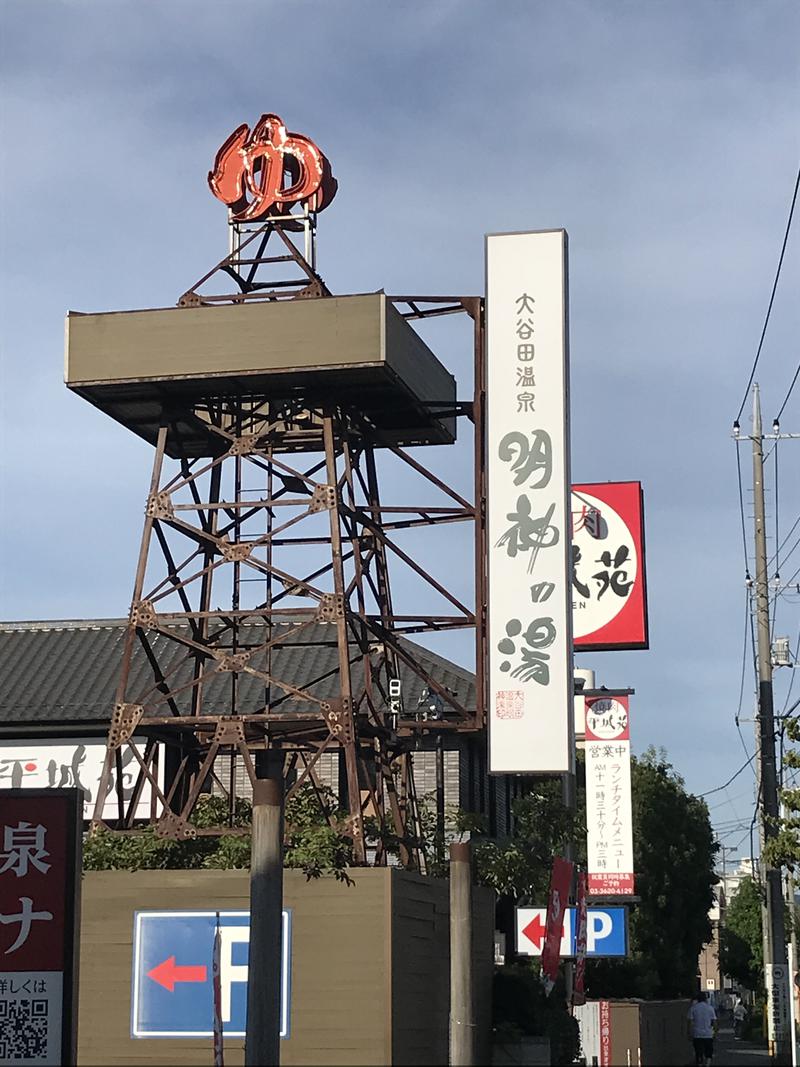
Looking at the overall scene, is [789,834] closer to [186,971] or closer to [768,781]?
[768,781]

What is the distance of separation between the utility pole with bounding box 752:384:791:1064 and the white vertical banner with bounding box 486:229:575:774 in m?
10.7

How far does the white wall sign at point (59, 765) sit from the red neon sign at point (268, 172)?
14469mm

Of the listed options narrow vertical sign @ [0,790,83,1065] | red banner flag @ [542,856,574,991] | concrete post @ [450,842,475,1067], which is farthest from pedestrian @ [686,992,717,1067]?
narrow vertical sign @ [0,790,83,1065]

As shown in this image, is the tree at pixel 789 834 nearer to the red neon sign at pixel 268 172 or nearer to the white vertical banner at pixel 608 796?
the white vertical banner at pixel 608 796

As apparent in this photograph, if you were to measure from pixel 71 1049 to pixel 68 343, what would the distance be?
18.1 m

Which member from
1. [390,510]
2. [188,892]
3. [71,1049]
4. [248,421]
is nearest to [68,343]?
[248,421]

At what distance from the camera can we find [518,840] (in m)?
35.6

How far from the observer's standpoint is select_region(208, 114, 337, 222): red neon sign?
107 feet

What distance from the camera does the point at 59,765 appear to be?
42.1 metres

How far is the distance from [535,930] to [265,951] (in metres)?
12.7

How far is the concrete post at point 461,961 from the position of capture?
897 inches

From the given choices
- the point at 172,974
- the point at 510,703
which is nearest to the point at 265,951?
the point at 172,974

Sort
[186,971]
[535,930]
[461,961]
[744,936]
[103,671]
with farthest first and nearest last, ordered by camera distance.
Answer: [744,936] → [103,671] → [535,930] → [186,971] → [461,961]

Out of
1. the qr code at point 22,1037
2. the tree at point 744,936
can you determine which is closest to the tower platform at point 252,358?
the qr code at point 22,1037
